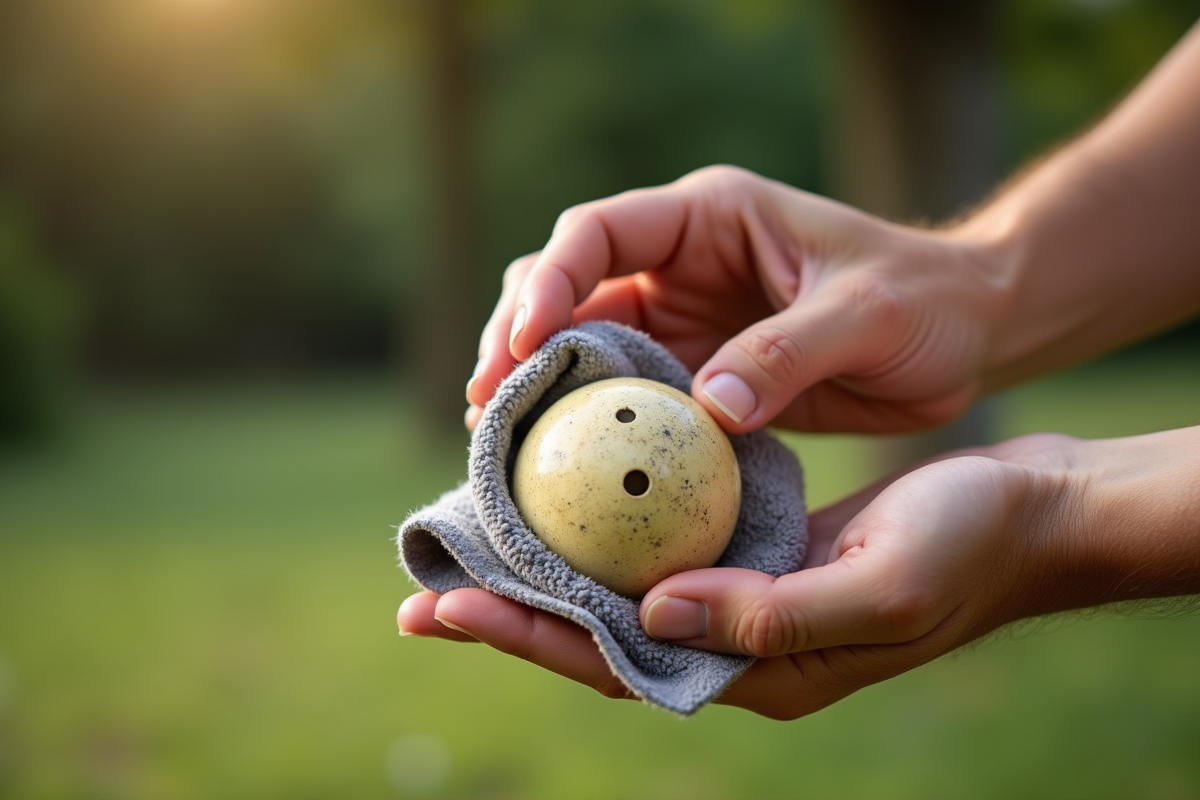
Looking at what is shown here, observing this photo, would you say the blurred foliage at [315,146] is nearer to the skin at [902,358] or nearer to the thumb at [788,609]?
the skin at [902,358]

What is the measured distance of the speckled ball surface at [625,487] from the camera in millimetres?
1794

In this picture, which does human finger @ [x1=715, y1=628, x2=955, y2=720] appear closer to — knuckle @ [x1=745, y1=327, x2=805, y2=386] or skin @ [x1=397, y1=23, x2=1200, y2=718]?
skin @ [x1=397, y1=23, x2=1200, y2=718]

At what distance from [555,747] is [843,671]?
1.94 meters

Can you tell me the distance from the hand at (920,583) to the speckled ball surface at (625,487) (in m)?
0.08

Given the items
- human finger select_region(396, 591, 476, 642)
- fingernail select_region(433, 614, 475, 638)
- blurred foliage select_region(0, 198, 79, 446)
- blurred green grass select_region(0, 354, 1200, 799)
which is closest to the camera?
fingernail select_region(433, 614, 475, 638)

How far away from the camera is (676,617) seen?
1.75m

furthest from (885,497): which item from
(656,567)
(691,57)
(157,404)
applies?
(691,57)

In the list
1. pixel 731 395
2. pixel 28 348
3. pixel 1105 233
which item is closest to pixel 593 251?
pixel 731 395

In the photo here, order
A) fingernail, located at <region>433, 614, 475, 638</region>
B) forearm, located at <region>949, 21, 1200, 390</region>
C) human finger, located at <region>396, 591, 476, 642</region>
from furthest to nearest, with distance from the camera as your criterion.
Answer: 1. forearm, located at <region>949, 21, 1200, 390</region>
2. human finger, located at <region>396, 591, 476, 642</region>
3. fingernail, located at <region>433, 614, 475, 638</region>

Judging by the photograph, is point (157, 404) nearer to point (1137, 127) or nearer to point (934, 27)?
point (934, 27)

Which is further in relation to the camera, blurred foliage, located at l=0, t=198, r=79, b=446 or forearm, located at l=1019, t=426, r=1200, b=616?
blurred foliage, located at l=0, t=198, r=79, b=446

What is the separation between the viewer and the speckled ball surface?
179 cm

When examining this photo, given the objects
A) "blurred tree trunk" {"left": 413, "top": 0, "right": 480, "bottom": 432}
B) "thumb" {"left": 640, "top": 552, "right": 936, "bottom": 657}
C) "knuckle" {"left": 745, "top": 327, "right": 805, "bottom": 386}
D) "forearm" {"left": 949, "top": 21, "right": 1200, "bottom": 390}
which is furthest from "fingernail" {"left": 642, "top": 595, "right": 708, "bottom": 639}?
"blurred tree trunk" {"left": 413, "top": 0, "right": 480, "bottom": 432}

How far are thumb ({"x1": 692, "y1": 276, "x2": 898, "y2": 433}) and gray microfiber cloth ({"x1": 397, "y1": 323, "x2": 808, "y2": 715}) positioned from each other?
0.16 metres
